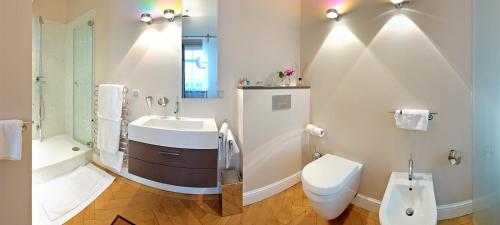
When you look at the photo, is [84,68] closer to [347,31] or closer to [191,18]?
[191,18]

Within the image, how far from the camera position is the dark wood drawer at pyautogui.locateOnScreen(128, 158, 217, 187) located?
1780mm

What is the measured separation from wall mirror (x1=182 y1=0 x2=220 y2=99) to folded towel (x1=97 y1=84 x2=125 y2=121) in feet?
1.83

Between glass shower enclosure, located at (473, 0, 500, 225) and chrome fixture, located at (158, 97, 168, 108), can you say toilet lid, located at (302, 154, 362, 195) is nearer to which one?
glass shower enclosure, located at (473, 0, 500, 225)

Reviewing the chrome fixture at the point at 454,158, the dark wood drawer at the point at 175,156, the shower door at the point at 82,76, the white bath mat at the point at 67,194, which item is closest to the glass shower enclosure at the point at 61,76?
the shower door at the point at 82,76

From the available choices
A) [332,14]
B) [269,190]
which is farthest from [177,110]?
[332,14]

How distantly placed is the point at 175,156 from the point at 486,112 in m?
2.08

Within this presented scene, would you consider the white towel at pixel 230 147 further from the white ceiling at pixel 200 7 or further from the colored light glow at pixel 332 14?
the colored light glow at pixel 332 14

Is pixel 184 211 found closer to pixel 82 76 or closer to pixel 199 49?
pixel 82 76

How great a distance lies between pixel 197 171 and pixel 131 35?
105cm

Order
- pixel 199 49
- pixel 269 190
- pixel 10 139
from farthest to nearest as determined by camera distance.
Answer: pixel 269 190, pixel 199 49, pixel 10 139

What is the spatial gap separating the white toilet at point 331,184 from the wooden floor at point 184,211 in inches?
8.0

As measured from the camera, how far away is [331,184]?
5.86 feet

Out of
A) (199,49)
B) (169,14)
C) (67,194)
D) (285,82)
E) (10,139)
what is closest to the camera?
(10,139)

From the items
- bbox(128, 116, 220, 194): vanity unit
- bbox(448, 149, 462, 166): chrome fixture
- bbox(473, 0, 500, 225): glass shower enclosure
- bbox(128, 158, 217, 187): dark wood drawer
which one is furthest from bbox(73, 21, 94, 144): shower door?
bbox(448, 149, 462, 166): chrome fixture
